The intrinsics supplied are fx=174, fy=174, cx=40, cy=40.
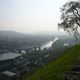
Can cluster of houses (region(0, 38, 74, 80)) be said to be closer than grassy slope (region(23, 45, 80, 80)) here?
No

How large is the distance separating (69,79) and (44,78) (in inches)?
88.1

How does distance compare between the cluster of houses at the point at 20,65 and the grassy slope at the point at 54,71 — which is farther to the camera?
the cluster of houses at the point at 20,65

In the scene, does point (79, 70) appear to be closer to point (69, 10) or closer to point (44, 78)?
point (44, 78)

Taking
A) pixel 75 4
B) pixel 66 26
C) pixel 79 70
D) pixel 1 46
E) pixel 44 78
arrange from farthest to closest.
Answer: pixel 1 46, pixel 66 26, pixel 75 4, pixel 44 78, pixel 79 70

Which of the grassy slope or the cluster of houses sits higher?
the grassy slope

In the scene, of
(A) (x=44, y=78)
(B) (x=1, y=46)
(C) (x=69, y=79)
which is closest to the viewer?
(C) (x=69, y=79)

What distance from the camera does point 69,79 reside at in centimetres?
745

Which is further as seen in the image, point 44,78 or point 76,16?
point 76,16

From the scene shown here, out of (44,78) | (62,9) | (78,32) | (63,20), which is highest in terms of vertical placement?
(62,9)

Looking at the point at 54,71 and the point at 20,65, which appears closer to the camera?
the point at 54,71

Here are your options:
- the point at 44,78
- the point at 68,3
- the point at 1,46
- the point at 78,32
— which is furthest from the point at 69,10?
the point at 1,46

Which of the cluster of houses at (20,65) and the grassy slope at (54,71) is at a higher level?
the grassy slope at (54,71)

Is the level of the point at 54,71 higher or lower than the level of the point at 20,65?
higher

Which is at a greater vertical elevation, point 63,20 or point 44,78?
point 63,20
